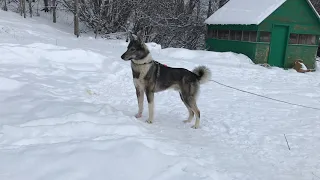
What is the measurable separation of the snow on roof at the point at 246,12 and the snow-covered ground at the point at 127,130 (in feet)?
20.2

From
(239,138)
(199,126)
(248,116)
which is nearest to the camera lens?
(239,138)

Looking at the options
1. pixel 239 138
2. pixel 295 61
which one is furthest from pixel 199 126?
pixel 295 61

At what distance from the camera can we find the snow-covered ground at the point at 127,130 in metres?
3.13

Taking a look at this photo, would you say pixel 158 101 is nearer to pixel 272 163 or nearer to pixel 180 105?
pixel 180 105

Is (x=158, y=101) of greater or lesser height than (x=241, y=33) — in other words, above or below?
below

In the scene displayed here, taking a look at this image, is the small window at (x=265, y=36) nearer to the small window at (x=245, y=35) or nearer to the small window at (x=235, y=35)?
the small window at (x=245, y=35)

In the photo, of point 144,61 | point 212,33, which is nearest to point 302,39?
point 212,33

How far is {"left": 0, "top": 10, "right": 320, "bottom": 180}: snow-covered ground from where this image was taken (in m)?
3.13

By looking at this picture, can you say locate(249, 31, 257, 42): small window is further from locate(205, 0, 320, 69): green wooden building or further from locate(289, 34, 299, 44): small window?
locate(289, 34, 299, 44): small window

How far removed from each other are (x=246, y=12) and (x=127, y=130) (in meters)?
12.7

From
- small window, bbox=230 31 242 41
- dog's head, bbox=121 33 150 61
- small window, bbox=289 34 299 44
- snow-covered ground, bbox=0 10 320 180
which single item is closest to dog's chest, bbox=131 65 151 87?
dog's head, bbox=121 33 150 61

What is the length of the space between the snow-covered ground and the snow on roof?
6168 mm

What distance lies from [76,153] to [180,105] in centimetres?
369

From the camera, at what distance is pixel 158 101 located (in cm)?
690
